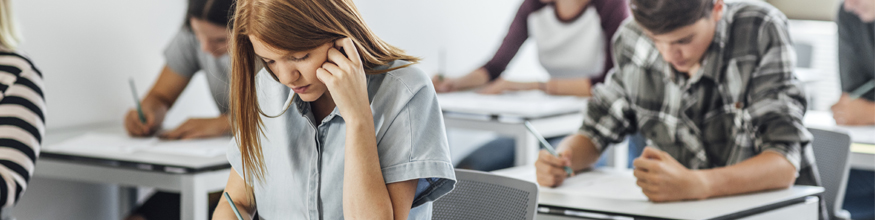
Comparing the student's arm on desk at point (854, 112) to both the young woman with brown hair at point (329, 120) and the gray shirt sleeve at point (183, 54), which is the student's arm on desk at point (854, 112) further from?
the gray shirt sleeve at point (183, 54)

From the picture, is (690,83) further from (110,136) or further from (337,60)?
(110,136)

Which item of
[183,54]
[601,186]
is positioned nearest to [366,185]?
[601,186]

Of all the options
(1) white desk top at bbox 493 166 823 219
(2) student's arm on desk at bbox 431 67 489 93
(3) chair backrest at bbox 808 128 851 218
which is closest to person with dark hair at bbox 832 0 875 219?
(3) chair backrest at bbox 808 128 851 218

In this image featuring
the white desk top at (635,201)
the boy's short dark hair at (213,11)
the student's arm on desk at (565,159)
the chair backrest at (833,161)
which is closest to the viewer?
the white desk top at (635,201)

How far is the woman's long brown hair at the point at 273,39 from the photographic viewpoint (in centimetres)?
97

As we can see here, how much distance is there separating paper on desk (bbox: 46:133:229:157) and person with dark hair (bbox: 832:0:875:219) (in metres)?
1.90

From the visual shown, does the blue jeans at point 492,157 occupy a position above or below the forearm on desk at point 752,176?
below

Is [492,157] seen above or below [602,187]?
below

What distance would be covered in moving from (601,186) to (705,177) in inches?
9.1

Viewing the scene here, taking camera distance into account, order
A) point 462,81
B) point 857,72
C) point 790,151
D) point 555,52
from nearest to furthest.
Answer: point 790,151, point 857,72, point 462,81, point 555,52

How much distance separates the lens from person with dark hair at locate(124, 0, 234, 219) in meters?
2.11

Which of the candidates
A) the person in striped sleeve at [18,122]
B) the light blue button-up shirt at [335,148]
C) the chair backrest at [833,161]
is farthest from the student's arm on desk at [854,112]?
the person in striped sleeve at [18,122]

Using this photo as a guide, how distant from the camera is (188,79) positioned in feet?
7.98

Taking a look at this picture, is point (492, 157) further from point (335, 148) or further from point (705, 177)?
point (335, 148)
